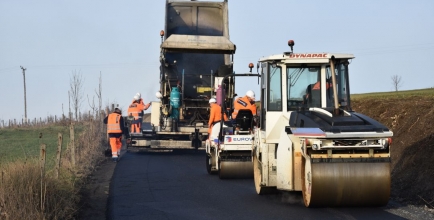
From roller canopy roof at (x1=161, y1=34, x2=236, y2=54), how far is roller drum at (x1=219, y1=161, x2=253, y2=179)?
21.9 feet

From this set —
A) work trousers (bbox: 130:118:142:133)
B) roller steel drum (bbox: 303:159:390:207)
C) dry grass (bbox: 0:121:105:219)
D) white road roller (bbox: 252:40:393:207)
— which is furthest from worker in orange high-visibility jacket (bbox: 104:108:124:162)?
roller steel drum (bbox: 303:159:390:207)

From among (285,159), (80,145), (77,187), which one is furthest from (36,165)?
(80,145)

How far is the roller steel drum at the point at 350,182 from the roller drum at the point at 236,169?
17.1ft

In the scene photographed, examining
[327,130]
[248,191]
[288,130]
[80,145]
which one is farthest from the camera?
[80,145]

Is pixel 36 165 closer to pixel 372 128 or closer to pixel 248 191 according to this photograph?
pixel 248 191

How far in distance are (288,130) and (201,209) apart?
5.92 feet

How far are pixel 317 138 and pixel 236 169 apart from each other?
5.38 m

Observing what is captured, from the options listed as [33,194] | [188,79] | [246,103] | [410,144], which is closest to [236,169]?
[246,103]

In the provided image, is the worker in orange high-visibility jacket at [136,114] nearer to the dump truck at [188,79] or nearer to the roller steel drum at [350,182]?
the dump truck at [188,79]

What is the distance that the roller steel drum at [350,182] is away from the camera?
10.2 m

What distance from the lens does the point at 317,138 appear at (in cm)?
1027

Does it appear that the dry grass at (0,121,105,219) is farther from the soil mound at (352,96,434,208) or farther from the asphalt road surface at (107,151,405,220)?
the soil mound at (352,96,434,208)

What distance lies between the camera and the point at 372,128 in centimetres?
1029

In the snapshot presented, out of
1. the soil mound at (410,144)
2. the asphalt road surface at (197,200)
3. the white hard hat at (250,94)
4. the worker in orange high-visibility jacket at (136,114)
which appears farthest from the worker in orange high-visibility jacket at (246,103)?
the worker in orange high-visibility jacket at (136,114)
